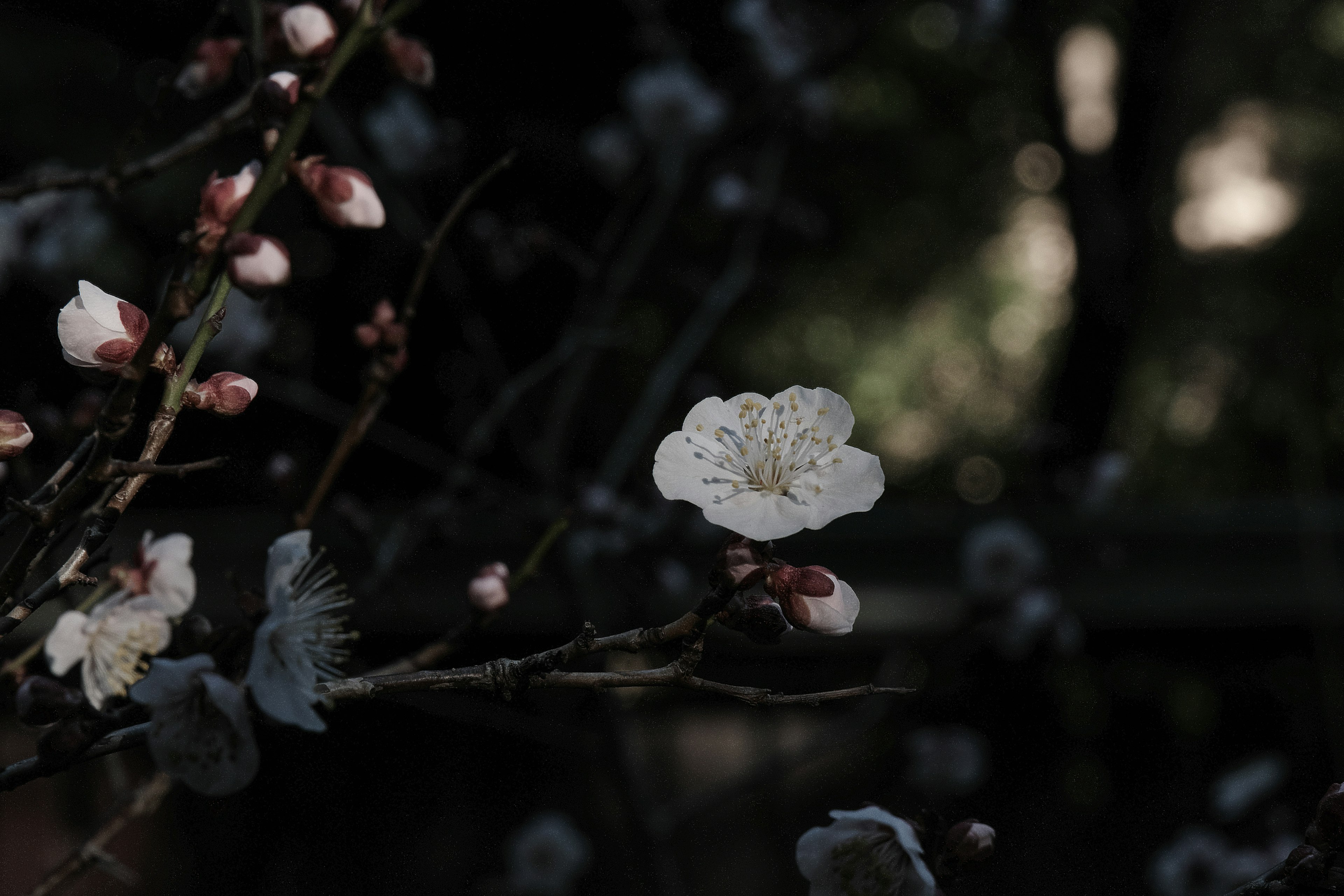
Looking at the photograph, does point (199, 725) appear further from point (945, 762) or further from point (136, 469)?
point (945, 762)

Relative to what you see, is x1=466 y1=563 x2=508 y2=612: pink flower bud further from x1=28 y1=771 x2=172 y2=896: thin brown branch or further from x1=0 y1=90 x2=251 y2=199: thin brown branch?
x1=0 y1=90 x2=251 y2=199: thin brown branch

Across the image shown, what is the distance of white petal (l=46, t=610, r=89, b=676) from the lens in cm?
66

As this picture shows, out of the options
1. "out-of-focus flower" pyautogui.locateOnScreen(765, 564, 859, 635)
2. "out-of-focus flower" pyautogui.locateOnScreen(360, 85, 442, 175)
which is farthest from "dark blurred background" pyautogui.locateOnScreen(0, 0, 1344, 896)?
"out-of-focus flower" pyautogui.locateOnScreen(765, 564, 859, 635)

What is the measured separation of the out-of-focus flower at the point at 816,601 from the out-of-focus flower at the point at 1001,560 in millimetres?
1819

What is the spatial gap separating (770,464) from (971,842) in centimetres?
35

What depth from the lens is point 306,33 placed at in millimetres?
585

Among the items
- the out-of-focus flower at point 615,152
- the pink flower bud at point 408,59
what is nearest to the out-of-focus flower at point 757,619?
the pink flower bud at point 408,59

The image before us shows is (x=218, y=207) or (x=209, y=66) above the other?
(x=209, y=66)

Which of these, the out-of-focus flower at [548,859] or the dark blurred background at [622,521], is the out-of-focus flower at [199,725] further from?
the out-of-focus flower at [548,859]

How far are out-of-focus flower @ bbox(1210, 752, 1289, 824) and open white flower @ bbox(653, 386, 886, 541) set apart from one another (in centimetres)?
189

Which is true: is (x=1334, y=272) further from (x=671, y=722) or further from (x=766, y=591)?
(x=766, y=591)

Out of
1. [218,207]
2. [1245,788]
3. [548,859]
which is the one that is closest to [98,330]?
[218,207]

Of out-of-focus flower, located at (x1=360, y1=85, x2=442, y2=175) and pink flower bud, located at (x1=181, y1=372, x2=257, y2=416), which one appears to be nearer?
pink flower bud, located at (x1=181, y1=372, x2=257, y2=416)

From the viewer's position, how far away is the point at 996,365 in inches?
287
